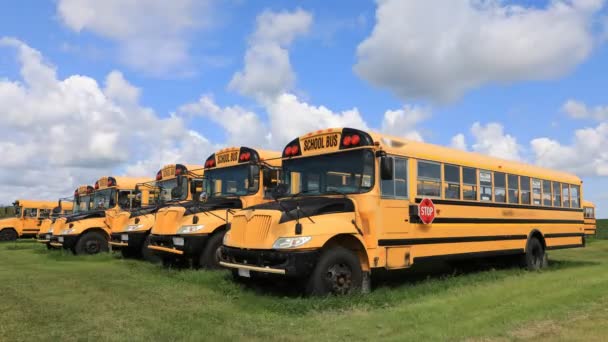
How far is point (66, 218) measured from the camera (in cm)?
1532

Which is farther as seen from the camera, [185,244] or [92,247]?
[92,247]

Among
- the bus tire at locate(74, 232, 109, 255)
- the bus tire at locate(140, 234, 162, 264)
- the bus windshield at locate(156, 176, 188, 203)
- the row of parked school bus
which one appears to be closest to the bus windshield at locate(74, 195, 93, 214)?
the bus tire at locate(74, 232, 109, 255)

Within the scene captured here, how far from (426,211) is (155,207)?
761 cm

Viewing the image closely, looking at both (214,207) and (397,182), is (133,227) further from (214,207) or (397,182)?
(397,182)

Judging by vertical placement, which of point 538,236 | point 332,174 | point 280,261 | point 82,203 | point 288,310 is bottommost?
point 288,310

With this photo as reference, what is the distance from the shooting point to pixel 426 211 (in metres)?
8.35

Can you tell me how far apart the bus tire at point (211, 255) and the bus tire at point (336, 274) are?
11.1 feet

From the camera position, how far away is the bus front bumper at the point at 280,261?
6547 mm

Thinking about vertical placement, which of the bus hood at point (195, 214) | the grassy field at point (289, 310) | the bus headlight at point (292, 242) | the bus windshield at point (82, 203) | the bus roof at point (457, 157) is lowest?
the grassy field at point (289, 310)

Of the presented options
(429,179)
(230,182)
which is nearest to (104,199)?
(230,182)

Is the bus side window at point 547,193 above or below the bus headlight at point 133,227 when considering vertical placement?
above

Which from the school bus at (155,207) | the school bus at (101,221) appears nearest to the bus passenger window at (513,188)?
the school bus at (155,207)

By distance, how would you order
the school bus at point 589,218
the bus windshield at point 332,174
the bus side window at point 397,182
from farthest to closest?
the school bus at point 589,218
the bus side window at point 397,182
the bus windshield at point 332,174

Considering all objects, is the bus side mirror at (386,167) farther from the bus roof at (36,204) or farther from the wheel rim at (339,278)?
the bus roof at (36,204)
